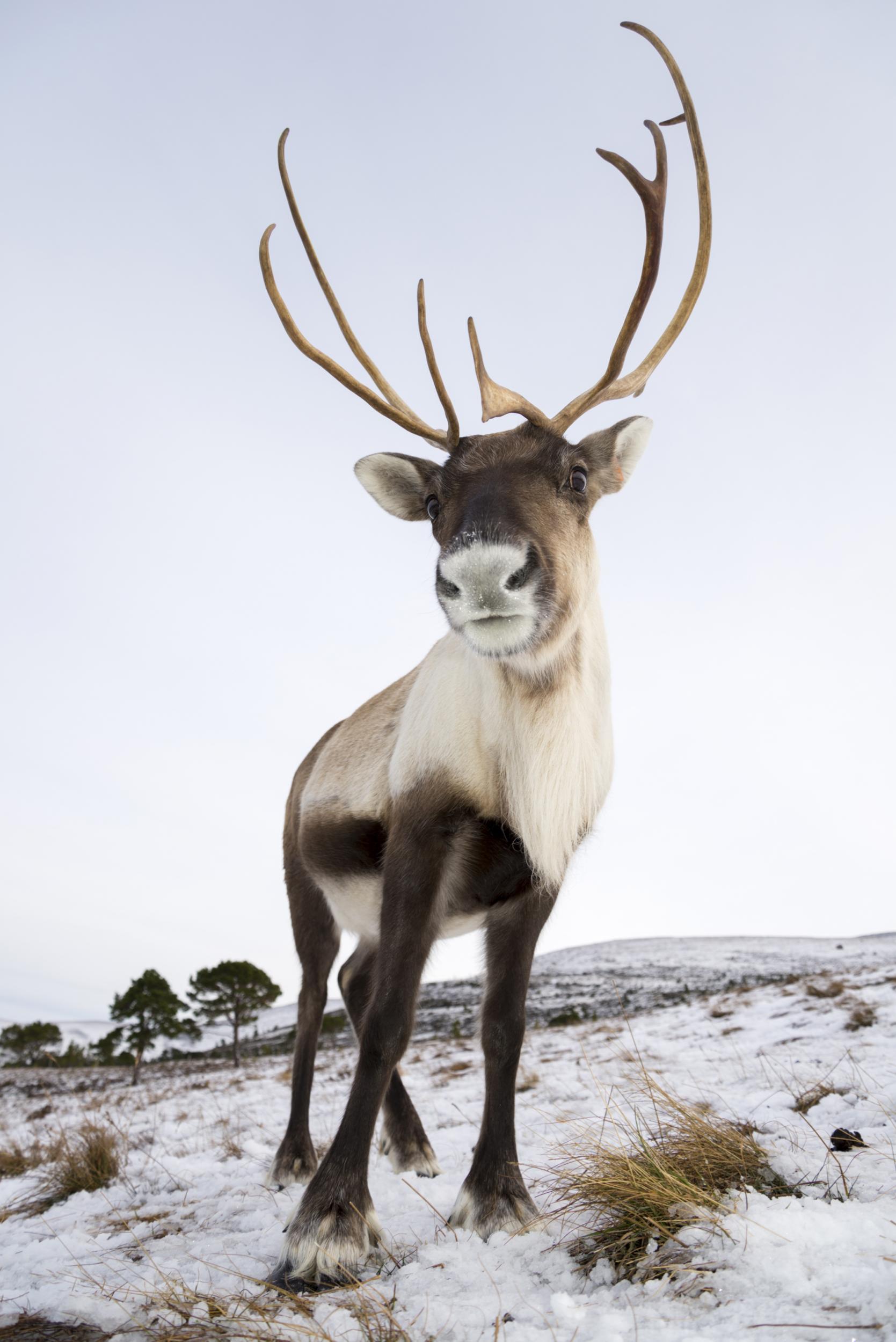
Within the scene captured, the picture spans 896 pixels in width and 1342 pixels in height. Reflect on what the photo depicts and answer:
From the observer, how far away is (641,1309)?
74.4 inches

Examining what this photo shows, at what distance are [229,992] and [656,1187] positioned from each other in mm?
25651

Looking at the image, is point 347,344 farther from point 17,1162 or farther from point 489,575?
point 17,1162

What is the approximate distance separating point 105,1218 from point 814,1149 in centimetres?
321

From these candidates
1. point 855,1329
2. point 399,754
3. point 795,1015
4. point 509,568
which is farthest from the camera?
point 795,1015

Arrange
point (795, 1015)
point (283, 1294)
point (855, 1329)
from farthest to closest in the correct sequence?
point (795, 1015) → point (283, 1294) → point (855, 1329)

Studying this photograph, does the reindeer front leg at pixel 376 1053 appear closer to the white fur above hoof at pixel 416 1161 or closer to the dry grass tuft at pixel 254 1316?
the dry grass tuft at pixel 254 1316

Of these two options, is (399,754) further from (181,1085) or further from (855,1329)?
(181,1085)

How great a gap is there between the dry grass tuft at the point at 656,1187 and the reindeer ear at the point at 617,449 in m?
2.70

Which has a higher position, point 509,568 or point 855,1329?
point 509,568

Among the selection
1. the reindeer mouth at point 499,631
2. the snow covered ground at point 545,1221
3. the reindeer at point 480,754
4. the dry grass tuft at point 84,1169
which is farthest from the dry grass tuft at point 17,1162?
the reindeer mouth at point 499,631

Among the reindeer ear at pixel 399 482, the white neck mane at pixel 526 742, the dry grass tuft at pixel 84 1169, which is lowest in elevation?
the dry grass tuft at pixel 84 1169

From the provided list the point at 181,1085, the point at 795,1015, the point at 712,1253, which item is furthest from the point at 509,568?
the point at 181,1085

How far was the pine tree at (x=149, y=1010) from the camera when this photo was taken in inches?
888

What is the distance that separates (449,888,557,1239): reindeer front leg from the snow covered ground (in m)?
0.12
